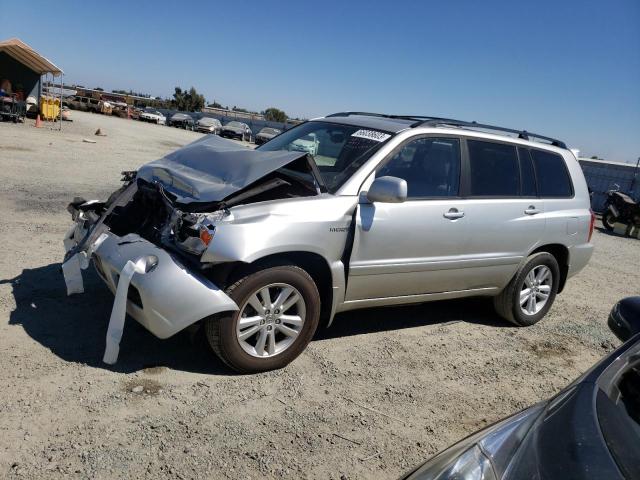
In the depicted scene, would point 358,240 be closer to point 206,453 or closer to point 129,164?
point 206,453

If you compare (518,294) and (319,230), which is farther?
(518,294)

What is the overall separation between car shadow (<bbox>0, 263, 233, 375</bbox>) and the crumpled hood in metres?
1.00

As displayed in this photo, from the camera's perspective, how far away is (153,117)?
4688 centimetres

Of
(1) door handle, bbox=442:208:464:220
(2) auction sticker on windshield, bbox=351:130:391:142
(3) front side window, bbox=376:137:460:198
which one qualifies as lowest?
(1) door handle, bbox=442:208:464:220

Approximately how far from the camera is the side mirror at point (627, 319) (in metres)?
2.59

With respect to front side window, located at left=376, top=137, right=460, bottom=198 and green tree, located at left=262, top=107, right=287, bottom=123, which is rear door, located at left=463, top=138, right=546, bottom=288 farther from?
green tree, located at left=262, top=107, right=287, bottom=123

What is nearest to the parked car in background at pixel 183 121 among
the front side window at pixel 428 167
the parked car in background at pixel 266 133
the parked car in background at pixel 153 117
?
the parked car in background at pixel 153 117

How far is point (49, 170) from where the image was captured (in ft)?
37.4

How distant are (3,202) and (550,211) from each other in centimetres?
711

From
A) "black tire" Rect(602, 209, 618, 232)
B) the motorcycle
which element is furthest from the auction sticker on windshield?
"black tire" Rect(602, 209, 618, 232)

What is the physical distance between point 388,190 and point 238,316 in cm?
138

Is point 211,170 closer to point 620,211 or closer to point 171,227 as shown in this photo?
point 171,227

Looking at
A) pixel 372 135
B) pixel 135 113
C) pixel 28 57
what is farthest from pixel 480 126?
pixel 135 113

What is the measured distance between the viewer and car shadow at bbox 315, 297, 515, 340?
16.4ft
